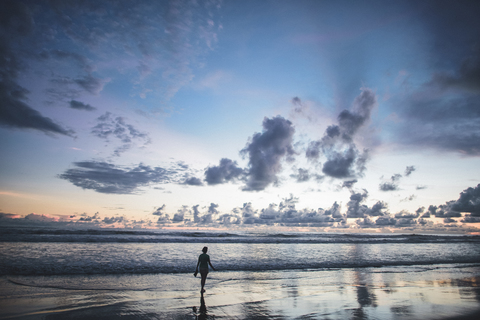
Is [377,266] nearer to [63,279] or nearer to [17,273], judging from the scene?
[63,279]

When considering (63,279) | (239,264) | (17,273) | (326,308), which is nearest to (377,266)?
(239,264)

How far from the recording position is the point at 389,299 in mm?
10391

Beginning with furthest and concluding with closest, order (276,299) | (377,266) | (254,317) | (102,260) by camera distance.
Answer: (377,266) → (102,260) → (276,299) → (254,317)

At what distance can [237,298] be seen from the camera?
10.5 metres

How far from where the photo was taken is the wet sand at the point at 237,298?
8414 millimetres

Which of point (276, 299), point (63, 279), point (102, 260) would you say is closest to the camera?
point (276, 299)

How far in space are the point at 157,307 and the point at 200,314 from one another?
206cm

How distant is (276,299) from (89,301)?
7982 mm

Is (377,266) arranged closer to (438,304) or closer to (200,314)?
(438,304)

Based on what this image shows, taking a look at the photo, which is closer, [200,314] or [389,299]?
[200,314]

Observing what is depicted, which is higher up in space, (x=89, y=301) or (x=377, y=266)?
(x=89, y=301)

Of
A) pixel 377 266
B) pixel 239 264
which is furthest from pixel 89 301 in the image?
pixel 377 266

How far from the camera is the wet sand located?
8.41m

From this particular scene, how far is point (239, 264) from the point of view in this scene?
2080cm
